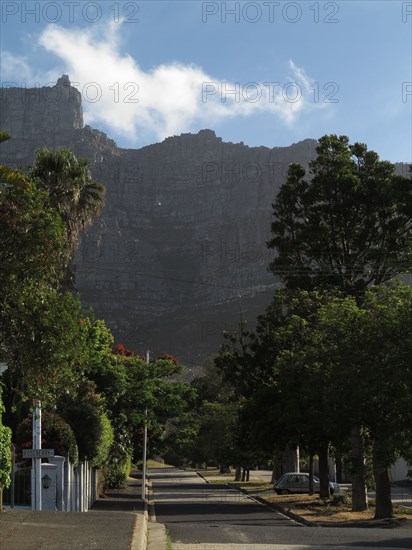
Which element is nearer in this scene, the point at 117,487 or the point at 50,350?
the point at 50,350

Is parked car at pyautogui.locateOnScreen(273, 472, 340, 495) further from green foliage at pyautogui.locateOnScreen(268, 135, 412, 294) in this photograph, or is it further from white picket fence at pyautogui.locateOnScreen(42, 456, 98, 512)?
white picket fence at pyautogui.locateOnScreen(42, 456, 98, 512)

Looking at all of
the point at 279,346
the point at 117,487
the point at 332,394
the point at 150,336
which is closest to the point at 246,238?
the point at 150,336

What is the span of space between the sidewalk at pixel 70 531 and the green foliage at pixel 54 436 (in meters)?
6.81

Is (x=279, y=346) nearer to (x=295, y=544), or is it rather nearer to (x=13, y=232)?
(x=295, y=544)

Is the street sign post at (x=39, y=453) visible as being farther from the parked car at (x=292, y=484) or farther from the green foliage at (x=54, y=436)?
the parked car at (x=292, y=484)

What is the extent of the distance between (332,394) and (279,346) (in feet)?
49.1

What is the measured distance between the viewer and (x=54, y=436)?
26.7 m

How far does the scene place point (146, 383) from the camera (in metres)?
38.5

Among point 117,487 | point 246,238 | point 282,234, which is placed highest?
point 246,238

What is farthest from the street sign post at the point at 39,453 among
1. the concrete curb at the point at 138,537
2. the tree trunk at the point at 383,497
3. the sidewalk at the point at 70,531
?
the tree trunk at the point at 383,497

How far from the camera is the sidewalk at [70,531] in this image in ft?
44.2

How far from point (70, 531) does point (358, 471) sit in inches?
584

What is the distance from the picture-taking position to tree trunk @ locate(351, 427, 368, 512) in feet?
92.1

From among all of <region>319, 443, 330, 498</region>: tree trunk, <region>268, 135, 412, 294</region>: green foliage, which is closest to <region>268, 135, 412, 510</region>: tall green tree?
<region>268, 135, 412, 294</region>: green foliage
